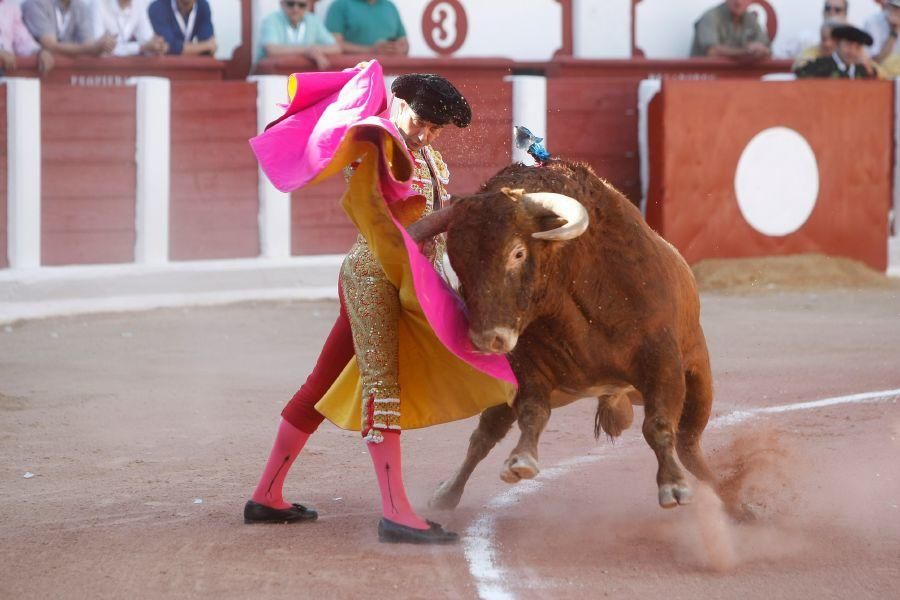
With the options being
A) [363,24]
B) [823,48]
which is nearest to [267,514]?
[363,24]

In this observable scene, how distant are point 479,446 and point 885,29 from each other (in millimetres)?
7980

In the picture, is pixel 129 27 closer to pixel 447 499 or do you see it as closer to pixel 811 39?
pixel 811 39

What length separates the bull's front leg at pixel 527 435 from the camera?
3230 millimetres

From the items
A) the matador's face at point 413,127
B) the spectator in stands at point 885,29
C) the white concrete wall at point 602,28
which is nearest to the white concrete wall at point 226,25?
the white concrete wall at point 602,28

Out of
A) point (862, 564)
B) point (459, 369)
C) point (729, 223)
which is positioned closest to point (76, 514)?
point (459, 369)

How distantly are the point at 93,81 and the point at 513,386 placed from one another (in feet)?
18.2

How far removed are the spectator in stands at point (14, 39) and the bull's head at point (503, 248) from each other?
5.34 m

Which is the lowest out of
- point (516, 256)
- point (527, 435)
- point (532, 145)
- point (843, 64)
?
point (527, 435)

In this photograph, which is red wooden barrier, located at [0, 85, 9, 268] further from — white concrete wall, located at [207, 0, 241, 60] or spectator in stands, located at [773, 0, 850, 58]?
spectator in stands, located at [773, 0, 850, 58]

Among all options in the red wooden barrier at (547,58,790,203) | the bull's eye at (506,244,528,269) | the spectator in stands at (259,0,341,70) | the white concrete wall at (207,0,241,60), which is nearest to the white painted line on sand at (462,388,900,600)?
the bull's eye at (506,244,528,269)

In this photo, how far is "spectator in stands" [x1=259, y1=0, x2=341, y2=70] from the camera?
8859 millimetres

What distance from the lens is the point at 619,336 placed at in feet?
11.3

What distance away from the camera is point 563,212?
10.8 ft

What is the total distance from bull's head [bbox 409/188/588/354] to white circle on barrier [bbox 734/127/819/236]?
645cm
